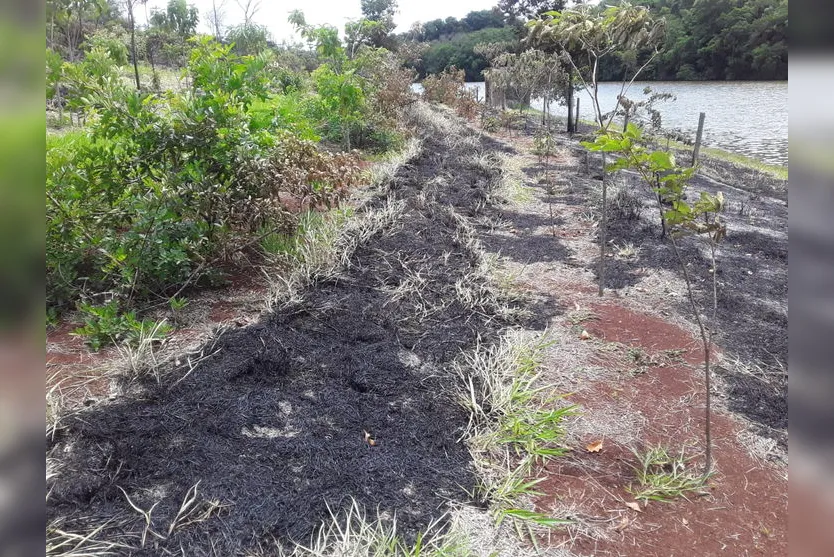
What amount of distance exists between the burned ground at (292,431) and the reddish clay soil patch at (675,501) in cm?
57

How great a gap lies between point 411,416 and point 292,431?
66 cm

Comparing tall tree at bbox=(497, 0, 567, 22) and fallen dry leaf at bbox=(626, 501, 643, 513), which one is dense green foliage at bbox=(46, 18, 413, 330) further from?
tall tree at bbox=(497, 0, 567, 22)

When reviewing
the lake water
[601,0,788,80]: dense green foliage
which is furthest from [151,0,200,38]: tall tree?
[601,0,788,80]: dense green foliage

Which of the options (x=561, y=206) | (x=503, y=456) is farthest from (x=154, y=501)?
(x=561, y=206)

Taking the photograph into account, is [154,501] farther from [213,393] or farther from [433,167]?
[433,167]

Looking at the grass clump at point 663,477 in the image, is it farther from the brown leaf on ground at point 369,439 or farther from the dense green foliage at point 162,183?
the dense green foliage at point 162,183

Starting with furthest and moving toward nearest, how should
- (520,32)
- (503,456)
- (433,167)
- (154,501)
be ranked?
(520,32), (433,167), (503,456), (154,501)

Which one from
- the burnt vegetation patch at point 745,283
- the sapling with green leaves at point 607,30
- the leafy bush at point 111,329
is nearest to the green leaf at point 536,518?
the burnt vegetation patch at point 745,283

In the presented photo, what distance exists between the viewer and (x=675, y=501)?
2477mm

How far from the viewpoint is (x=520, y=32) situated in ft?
65.6

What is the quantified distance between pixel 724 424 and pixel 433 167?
6591mm

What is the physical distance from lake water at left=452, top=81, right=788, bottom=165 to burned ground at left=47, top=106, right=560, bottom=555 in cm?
1136

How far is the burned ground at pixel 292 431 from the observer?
212 cm

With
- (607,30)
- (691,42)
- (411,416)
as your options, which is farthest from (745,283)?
(691,42)
